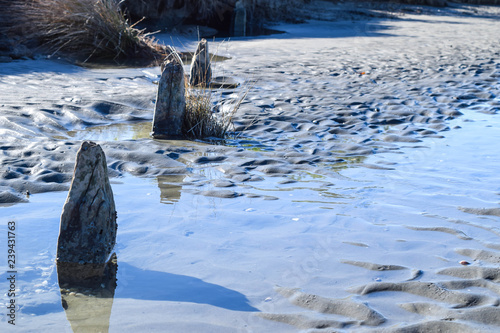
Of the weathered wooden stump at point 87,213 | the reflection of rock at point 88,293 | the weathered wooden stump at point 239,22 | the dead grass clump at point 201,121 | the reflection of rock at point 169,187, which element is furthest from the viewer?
the weathered wooden stump at point 239,22

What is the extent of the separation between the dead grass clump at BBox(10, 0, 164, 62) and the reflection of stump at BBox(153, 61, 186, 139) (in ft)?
16.3

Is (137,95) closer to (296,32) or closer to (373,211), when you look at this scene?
(373,211)

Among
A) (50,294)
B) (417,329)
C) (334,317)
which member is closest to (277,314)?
(334,317)

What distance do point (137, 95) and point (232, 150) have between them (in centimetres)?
258

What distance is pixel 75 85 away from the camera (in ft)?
27.5

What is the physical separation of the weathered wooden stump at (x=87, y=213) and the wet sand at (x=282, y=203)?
0.57ft

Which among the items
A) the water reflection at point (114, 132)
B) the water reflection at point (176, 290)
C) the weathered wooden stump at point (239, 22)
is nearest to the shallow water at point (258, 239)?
the water reflection at point (176, 290)

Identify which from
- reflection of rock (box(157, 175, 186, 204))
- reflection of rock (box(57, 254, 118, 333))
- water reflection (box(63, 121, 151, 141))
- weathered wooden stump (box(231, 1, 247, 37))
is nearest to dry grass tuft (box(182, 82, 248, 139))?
water reflection (box(63, 121, 151, 141))

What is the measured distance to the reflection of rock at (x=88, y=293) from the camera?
267 cm

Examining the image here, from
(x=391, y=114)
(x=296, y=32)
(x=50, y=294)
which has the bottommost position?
(x=50, y=294)

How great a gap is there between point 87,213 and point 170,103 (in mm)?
3027

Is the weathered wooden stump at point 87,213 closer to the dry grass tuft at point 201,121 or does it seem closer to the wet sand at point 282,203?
the wet sand at point 282,203

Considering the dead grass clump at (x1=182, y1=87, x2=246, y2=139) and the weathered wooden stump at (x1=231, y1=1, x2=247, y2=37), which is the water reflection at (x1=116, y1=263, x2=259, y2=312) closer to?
the dead grass clump at (x1=182, y1=87, x2=246, y2=139)

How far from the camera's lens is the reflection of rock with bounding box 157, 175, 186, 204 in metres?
4.34
